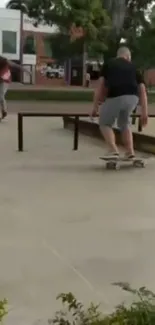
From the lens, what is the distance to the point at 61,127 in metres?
16.9

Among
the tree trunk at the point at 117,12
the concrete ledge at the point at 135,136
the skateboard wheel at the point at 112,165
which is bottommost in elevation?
the skateboard wheel at the point at 112,165

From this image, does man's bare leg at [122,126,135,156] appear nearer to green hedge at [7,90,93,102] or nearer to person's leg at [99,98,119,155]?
person's leg at [99,98,119,155]

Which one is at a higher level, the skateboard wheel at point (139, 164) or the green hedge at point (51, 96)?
the green hedge at point (51, 96)

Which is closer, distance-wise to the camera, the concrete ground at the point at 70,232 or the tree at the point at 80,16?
the concrete ground at the point at 70,232

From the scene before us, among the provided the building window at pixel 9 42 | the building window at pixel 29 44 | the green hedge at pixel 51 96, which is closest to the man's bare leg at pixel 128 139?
the green hedge at pixel 51 96

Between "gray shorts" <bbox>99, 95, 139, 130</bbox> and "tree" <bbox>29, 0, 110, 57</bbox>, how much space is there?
67.6ft

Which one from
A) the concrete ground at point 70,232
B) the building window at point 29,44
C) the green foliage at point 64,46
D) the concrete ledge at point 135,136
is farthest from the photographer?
the building window at point 29,44

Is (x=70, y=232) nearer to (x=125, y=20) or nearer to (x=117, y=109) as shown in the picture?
(x=117, y=109)

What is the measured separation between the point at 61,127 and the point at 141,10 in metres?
20.1

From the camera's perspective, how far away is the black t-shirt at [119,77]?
9.87 metres

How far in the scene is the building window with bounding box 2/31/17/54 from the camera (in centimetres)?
6212

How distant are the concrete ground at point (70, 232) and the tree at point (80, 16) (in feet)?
67.7

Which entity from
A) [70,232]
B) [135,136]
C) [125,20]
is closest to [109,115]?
[135,136]

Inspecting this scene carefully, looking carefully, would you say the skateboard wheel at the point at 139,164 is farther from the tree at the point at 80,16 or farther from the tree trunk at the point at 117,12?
the tree trunk at the point at 117,12
